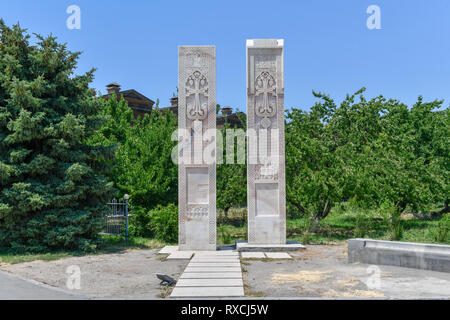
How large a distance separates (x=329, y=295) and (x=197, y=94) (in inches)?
310

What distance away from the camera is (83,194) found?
12891 mm

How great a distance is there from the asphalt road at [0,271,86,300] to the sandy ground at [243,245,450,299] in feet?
11.5

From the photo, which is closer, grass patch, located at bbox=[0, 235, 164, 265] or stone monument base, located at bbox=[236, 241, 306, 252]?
grass patch, located at bbox=[0, 235, 164, 265]

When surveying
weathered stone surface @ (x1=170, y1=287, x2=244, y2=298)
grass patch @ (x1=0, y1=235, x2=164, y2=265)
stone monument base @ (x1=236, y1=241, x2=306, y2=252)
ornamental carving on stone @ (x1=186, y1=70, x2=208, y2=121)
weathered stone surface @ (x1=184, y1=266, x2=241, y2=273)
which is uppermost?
ornamental carving on stone @ (x1=186, y1=70, x2=208, y2=121)

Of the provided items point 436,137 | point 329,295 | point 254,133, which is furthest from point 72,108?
point 436,137

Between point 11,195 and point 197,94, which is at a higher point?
point 197,94

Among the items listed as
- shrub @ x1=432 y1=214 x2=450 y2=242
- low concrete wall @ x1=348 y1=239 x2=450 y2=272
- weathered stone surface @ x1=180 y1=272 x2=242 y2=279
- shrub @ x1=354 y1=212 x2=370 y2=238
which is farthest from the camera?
shrub @ x1=354 y1=212 x2=370 y2=238

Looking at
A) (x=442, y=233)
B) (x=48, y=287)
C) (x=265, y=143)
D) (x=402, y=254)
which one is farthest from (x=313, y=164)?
(x=48, y=287)

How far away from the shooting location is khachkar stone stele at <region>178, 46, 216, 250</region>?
1206cm

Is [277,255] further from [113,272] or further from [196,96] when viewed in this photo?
[196,96]

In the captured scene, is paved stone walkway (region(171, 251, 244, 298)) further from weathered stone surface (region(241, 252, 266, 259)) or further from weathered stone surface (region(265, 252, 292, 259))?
weathered stone surface (region(265, 252, 292, 259))

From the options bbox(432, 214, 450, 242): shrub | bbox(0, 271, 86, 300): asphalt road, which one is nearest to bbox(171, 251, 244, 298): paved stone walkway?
bbox(0, 271, 86, 300): asphalt road
